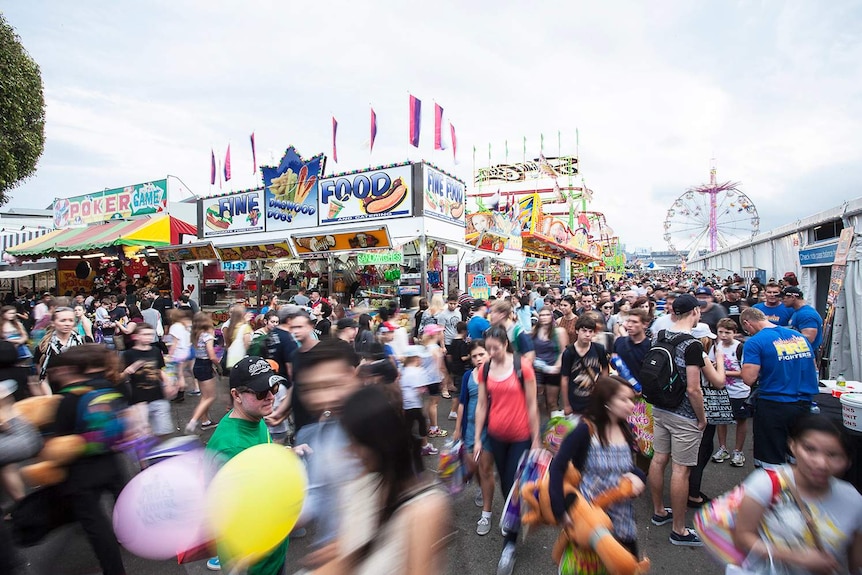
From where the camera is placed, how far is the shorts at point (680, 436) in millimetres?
3354

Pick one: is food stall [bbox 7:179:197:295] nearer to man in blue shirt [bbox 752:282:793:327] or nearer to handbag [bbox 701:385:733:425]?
handbag [bbox 701:385:733:425]

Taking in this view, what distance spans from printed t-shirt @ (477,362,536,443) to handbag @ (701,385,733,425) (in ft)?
6.52

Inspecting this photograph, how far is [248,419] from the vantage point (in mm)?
2367

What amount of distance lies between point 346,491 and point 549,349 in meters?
4.54

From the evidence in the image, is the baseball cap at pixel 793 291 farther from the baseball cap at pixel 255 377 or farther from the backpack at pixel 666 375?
the baseball cap at pixel 255 377

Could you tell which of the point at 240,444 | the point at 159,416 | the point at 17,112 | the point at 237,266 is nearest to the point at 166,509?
the point at 240,444

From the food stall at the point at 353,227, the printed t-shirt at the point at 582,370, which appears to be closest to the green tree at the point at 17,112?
the food stall at the point at 353,227

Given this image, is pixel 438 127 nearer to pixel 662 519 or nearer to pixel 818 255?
pixel 818 255

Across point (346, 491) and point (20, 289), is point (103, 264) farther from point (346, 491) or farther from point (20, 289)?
point (346, 491)

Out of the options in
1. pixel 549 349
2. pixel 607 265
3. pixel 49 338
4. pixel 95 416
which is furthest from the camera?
pixel 607 265

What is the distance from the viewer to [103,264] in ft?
63.2

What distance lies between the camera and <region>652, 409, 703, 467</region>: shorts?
335 centimetres

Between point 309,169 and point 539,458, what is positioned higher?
point 309,169

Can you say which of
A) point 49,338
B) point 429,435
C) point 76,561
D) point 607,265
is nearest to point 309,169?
point 49,338
